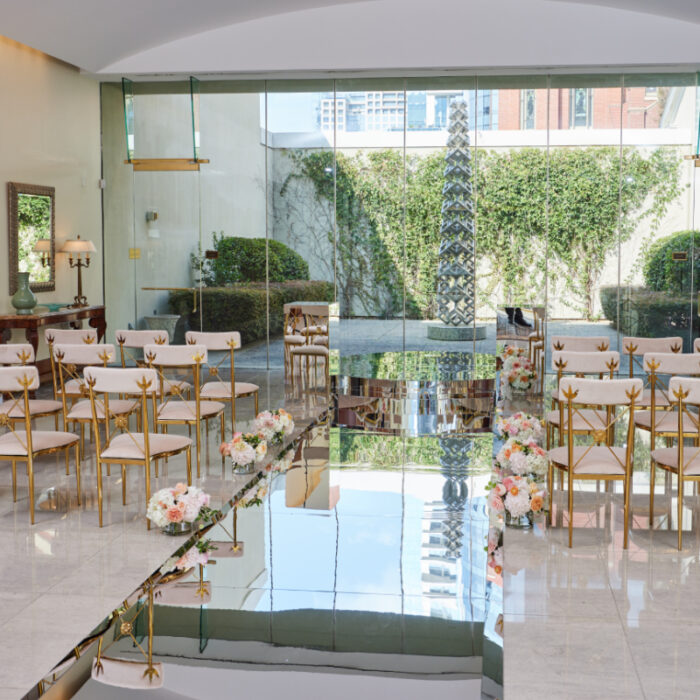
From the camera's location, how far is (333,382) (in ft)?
31.9

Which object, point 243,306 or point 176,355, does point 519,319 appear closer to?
point 243,306

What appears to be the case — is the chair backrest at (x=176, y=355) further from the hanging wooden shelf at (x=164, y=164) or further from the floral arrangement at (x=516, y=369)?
the hanging wooden shelf at (x=164, y=164)

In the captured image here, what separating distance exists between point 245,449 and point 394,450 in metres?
1.59

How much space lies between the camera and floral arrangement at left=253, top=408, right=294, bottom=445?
674cm

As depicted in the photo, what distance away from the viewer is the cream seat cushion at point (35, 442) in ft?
17.8

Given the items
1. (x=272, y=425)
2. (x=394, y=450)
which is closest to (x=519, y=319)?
(x=394, y=450)

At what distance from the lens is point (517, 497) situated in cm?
514

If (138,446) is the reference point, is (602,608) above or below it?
below

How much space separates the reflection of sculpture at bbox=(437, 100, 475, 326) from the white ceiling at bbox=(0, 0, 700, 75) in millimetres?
972

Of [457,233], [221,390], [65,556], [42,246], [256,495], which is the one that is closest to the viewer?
[65,556]

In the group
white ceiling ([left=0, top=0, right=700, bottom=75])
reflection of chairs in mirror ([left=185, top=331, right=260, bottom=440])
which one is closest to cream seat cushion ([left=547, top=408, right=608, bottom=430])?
reflection of chairs in mirror ([left=185, top=331, right=260, bottom=440])

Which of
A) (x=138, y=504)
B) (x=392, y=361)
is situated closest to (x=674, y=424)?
(x=138, y=504)

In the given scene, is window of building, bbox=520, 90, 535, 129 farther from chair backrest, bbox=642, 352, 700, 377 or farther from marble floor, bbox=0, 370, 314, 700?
marble floor, bbox=0, 370, 314, 700

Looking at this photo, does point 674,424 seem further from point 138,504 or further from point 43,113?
point 43,113
